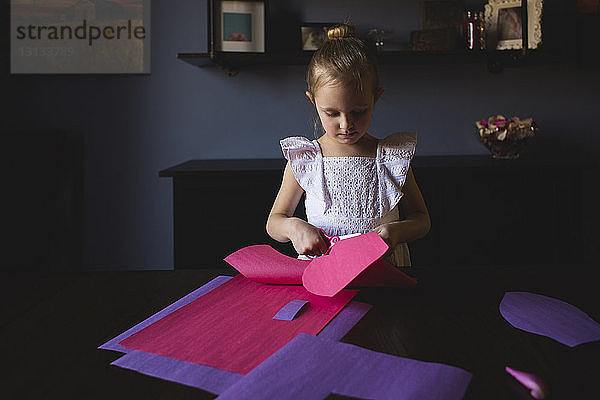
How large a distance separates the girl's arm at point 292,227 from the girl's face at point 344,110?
184 mm

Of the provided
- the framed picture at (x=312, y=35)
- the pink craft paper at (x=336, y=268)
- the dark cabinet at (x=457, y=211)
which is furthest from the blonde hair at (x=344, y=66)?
the framed picture at (x=312, y=35)

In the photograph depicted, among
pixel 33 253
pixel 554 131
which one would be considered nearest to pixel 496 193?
pixel 554 131

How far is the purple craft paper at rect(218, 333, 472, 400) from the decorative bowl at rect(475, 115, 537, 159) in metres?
1.83

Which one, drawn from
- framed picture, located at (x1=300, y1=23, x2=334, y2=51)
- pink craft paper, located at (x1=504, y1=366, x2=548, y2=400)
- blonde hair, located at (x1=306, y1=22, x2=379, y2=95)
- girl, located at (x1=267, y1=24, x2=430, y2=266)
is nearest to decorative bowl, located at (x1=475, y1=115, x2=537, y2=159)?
framed picture, located at (x1=300, y1=23, x2=334, y2=51)

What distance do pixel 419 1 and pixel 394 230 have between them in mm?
1760

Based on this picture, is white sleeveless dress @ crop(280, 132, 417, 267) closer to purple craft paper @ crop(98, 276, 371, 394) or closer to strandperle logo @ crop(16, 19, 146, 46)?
purple craft paper @ crop(98, 276, 371, 394)

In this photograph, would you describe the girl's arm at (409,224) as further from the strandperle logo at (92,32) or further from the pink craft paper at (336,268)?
the strandperle logo at (92,32)

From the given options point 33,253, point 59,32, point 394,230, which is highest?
point 59,32

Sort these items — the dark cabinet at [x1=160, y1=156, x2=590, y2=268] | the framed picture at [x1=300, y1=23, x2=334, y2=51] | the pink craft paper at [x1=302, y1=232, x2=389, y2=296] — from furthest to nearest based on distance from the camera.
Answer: the framed picture at [x1=300, y1=23, x2=334, y2=51] → the dark cabinet at [x1=160, y1=156, x2=590, y2=268] → the pink craft paper at [x1=302, y1=232, x2=389, y2=296]

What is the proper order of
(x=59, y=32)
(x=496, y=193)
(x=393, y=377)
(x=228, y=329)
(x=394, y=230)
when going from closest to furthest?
(x=393, y=377)
(x=228, y=329)
(x=394, y=230)
(x=496, y=193)
(x=59, y=32)

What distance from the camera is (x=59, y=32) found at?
2.38 metres

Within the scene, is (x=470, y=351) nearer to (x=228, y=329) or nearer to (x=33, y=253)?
(x=228, y=329)

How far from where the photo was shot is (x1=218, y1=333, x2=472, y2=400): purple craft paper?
1.60 feet

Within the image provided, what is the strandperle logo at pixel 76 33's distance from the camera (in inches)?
93.4
